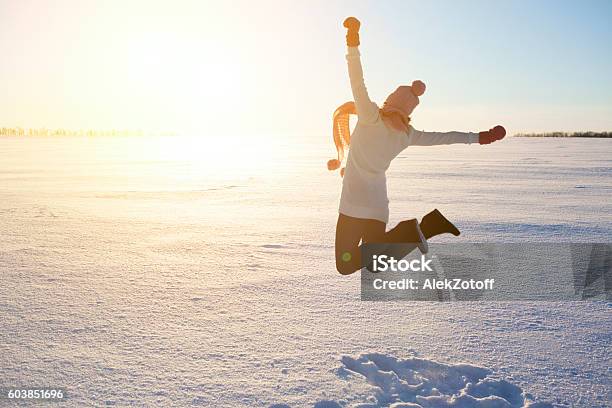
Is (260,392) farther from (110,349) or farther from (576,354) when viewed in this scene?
(576,354)

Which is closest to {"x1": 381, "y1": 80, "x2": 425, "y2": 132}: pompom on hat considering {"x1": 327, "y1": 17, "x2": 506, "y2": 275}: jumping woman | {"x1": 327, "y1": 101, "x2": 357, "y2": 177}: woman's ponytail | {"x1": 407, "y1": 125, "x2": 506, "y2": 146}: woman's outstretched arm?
{"x1": 327, "y1": 17, "x2": 506, "y2": 275}: jumping woman

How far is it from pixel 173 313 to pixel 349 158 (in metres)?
1.40

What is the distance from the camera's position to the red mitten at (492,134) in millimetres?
2490

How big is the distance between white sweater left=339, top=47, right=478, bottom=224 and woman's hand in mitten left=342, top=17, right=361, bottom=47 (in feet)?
0.58

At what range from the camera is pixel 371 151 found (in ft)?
8.20

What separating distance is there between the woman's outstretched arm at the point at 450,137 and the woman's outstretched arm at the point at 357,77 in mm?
310

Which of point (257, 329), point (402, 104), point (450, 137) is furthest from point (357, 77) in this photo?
point (257, 329)

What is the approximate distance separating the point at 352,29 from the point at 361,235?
117 centimetres

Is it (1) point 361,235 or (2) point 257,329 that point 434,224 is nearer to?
(1) point 361,235

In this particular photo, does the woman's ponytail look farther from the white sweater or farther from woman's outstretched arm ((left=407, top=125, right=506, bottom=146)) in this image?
woman's outstretched arm ((left=407, top=125, right=506, bottom=146))

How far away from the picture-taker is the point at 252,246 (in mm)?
4344

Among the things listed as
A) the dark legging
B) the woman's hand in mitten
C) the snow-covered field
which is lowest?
the snow-covered field

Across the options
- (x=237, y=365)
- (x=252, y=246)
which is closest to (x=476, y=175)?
(x=252, y=246)

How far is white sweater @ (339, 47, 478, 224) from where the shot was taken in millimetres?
2418
